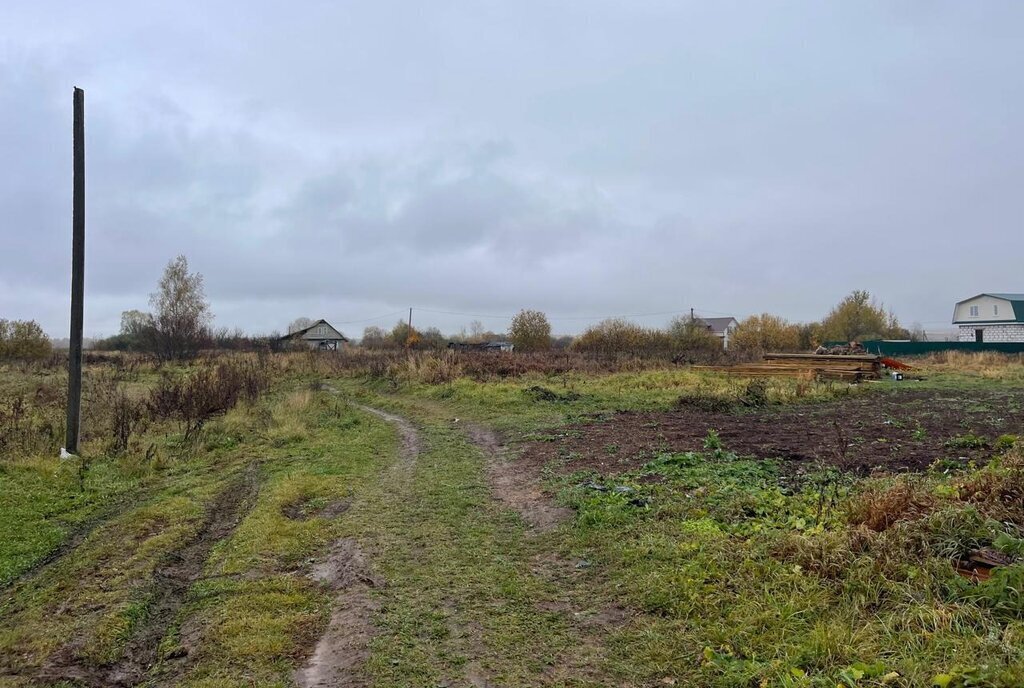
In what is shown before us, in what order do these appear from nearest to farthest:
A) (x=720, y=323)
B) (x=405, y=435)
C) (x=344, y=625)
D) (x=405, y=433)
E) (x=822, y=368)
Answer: (x=344, y=625), (x=405, y=435), (x=405, y=433), (x=822, y=368), (x=720, y=323)

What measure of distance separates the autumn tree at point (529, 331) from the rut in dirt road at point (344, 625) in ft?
141

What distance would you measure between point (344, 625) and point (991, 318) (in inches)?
2784

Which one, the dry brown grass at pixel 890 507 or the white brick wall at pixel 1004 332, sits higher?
the white brick wall at pixel 1004 332

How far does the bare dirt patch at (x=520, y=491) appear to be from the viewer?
21.8 ft

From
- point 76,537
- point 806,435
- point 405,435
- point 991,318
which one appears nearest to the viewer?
point 76,537

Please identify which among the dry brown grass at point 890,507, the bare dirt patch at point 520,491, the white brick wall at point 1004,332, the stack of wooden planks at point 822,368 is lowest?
the bare dirt patch at point 520,491

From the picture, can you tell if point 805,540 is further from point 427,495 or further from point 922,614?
point 427,495

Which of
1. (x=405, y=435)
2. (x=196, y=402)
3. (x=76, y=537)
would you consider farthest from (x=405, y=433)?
(x=76, y=537)

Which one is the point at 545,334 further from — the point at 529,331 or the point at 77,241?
the point at 77,241

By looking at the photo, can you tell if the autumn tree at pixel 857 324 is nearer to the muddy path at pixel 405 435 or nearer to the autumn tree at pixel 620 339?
the autumn tree at pixel 620 339

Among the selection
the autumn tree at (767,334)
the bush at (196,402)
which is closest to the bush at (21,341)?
the bush at (196,402)

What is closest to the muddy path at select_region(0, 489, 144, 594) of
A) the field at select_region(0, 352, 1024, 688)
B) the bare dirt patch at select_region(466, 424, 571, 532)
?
the field at select_region(0, 352, 1024, 688)

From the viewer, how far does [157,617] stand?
14.8 feet

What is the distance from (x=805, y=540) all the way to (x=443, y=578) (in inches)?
119
